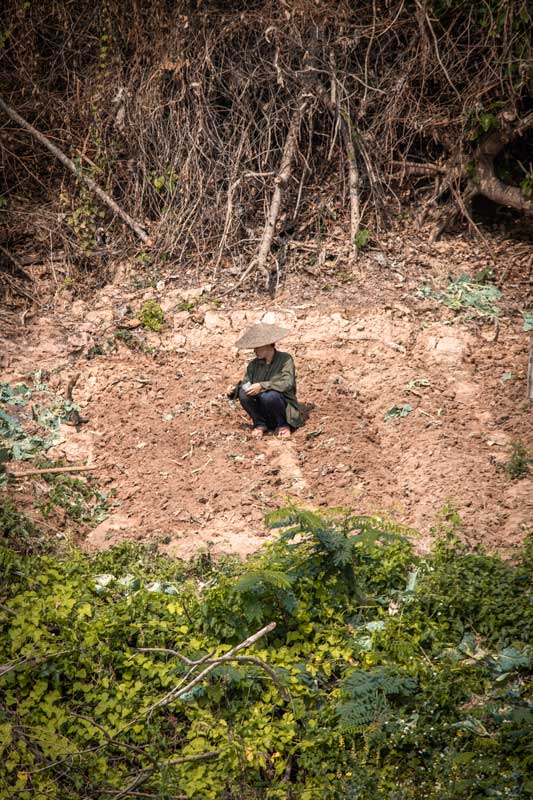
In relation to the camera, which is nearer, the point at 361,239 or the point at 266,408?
the point at 266,408

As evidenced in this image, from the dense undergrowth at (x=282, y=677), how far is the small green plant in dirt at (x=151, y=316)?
4138mm

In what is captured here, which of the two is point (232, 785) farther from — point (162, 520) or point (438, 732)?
point (162, 520)

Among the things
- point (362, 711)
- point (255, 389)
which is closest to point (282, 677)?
point (362, 711)

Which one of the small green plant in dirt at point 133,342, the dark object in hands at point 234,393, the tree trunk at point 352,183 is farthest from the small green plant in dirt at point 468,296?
the small green plant in dirt at point 133,342

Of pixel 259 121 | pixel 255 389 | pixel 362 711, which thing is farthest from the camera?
pixel 259 121

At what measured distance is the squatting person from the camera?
7.09 metres

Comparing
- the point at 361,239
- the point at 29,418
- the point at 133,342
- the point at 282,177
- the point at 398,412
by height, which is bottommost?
the point at 29,418

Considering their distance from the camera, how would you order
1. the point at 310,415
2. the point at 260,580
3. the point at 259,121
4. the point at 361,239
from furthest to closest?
the point at 259,121 < the point at 361,239 < the point at 310,415 < the point at 260,580

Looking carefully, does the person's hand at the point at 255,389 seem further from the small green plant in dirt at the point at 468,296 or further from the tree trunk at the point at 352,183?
the tree trunk at the point at 352,183

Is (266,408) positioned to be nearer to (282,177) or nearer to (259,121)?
(282,177)

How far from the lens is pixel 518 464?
243 inches

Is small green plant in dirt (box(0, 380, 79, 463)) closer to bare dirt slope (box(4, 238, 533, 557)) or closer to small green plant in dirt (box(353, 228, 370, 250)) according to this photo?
bare dirt slope (box(4, 238, 533, 557))

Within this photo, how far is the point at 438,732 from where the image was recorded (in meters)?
4.11

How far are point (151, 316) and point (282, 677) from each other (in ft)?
18.7
